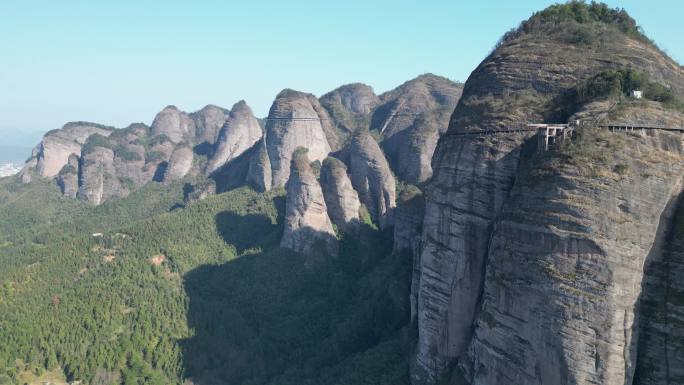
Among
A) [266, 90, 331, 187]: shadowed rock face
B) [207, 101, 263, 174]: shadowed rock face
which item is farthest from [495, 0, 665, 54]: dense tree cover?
[207, 101, 263, 174]: shadowed rock face

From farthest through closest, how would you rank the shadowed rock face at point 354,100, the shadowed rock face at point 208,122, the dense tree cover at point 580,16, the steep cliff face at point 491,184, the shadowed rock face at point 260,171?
the shadowed rock face at point 208,122, the shadowed rock face at point 354,100, the shadowed rock face at point 260,171, the dense tree cover at point 580,16, the steep cliff face at point 491,184

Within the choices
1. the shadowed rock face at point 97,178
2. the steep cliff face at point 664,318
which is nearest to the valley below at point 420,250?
the steep cliff face at point 664,318

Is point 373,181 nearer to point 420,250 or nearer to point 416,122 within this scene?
point 416,122

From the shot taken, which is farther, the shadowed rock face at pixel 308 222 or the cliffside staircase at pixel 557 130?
the shadowed rock face at pixel 308 222

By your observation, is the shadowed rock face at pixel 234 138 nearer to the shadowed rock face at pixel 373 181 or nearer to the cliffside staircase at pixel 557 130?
the shadowed rock face at pixel 373 181

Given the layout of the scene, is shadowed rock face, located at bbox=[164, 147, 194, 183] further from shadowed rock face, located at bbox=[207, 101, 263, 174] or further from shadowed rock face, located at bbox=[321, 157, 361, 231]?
shadowed rock face, located at bbox=[321, 157, 361, 231]

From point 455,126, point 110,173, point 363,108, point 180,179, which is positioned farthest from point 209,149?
point 455,126

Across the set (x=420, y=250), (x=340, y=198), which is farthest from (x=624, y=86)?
(x=340, y=198)

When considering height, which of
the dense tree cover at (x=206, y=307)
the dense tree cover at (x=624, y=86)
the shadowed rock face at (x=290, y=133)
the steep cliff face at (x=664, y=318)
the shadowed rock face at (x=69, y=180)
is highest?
the dense tree cover at (x=624, y=86)
